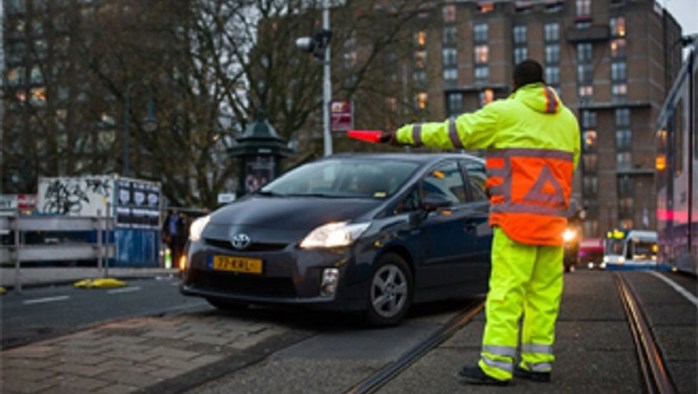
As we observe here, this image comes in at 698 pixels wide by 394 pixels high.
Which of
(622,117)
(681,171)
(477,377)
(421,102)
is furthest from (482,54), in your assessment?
(477,377)

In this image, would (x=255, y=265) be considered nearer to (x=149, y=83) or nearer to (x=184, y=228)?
(x=184, y=228)

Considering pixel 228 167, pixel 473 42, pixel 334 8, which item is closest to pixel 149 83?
pixel 228 167

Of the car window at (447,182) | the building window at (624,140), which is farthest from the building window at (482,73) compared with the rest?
the car window at (447,182)

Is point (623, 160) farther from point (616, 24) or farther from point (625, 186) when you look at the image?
point (616, 24)

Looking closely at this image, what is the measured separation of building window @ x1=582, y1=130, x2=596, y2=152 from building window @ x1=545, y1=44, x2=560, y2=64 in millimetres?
9698

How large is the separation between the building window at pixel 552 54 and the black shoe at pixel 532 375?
107 meters

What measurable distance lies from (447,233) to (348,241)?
4.51 ft

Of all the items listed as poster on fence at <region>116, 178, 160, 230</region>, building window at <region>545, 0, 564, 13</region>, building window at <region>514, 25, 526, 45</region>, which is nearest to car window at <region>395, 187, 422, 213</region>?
poster on fence at <region>116, 178, 160, 230</region>

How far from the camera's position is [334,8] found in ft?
100

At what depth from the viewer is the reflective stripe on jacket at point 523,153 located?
15.5 feet

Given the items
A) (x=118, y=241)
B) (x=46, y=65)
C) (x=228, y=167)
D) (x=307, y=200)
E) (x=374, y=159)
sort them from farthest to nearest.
Answer: (x=46, y=65), (x=228, y=167), (x=118, y=241), (x=374, y=159), (x=307, y=200)

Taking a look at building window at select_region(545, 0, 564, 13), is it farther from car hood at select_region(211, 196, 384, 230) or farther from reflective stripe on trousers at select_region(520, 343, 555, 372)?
reflective stripe on trousers at select_region(520, 343, 555, 372)

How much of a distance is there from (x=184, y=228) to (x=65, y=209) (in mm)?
7266

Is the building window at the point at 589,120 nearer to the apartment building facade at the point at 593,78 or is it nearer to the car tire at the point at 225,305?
the apartment building facade at the point at 593,78
